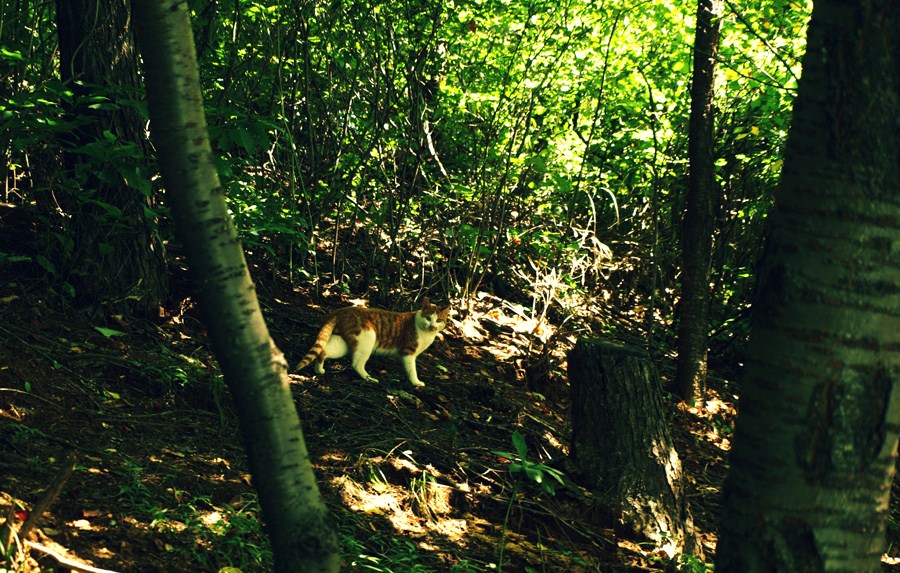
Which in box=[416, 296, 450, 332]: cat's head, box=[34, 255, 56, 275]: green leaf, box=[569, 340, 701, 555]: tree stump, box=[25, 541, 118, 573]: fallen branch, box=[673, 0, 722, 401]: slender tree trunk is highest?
box=[673, 0, 722, 401]: slender tree trunk

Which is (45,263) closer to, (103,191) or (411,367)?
(103,191)

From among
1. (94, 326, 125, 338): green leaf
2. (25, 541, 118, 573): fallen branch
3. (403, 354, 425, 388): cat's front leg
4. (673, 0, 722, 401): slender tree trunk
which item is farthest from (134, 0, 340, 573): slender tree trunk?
(673, 0, 722, 401): slender tree trunk

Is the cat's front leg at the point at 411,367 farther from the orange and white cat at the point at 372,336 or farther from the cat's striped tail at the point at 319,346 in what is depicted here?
the cat's striped tail at the point at 319,346

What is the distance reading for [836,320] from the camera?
6.26 feet

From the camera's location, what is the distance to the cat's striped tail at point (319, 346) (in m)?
5.98

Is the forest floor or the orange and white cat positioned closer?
the forest floor

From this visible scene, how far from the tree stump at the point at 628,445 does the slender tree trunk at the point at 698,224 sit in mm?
2630

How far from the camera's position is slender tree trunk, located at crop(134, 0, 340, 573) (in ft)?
7.23

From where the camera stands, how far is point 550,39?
7.61 m

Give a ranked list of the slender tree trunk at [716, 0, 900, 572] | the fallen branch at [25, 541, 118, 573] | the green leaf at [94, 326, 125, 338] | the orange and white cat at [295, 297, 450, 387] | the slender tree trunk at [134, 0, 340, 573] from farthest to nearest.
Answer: the orange and white cat at [295, 297, 450, 387] → the green leaf at [94, 326, 125, 338] → the fallen branch at [25, 541, 118, 573] → the slender tree trunk at [134, 0, 340, 573] → the slender tree trunk at [716, 0, 900, 572]

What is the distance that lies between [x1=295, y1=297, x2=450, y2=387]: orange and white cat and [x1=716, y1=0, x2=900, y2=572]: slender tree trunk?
4.41 m

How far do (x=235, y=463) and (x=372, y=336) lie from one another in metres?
1.98

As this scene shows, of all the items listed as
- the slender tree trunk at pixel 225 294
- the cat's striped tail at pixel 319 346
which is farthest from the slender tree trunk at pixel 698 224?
the slender tree trunk at pixel 225 294

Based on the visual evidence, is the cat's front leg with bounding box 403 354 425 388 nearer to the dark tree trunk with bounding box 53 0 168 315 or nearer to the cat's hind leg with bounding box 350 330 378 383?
the cat's hind leg with bounding box 350 330 378 383
